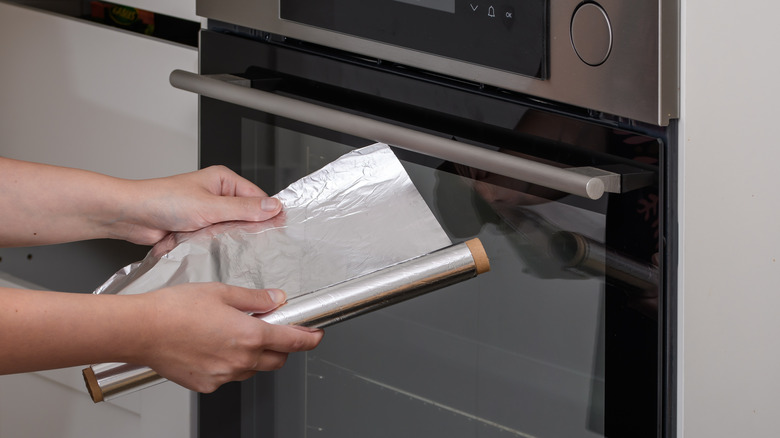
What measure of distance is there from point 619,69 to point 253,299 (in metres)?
0.29

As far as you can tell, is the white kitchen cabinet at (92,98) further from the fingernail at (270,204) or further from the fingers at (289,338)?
the fingers at (289,338)

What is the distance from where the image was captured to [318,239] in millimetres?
626

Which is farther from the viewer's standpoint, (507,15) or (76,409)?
(76,409)

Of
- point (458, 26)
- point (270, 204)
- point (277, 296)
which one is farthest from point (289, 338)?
point (458, 26)

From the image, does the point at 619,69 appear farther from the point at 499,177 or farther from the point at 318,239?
the point at 318,239

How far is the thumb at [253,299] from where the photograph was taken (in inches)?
22.3

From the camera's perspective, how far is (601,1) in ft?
1.75

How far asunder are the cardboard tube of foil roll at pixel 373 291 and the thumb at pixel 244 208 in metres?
0.13

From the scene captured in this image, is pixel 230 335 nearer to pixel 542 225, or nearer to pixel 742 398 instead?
pixel 542 225

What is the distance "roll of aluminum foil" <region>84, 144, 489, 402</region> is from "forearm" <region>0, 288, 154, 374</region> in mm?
17

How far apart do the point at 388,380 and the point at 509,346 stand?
141 millimetres

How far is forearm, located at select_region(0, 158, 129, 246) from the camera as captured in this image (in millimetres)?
766

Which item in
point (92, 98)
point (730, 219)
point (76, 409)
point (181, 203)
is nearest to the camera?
point (730, 219)

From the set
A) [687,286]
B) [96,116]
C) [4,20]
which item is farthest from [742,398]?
[4,20]
